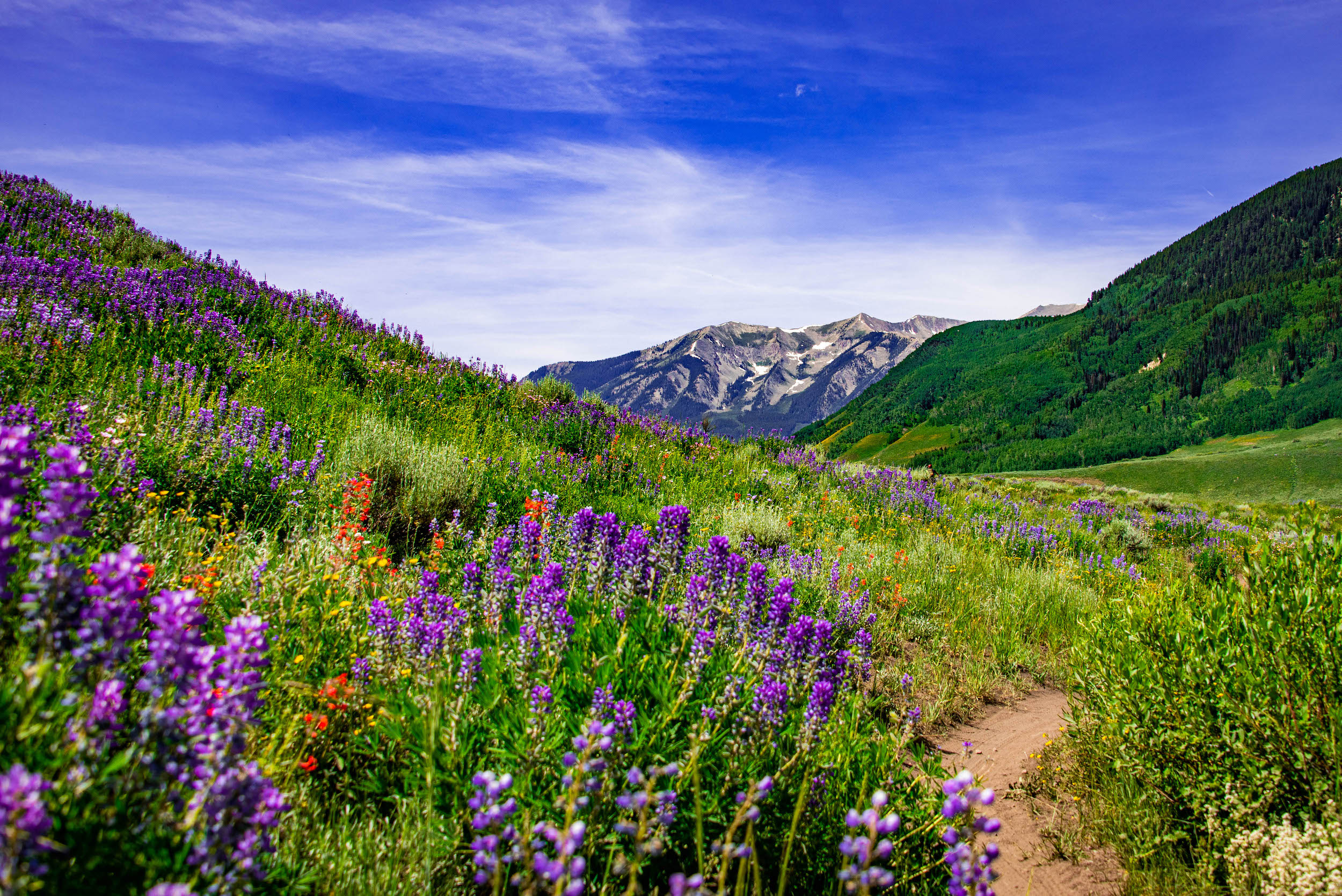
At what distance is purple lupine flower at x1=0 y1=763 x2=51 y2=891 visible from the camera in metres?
0.99

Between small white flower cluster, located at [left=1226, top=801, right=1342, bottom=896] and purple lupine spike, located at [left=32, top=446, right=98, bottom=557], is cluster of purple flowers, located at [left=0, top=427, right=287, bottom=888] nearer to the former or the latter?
purple lupine spike, located at [left=32, top=446, right=98, bottom=557]

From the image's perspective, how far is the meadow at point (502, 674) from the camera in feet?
4.53

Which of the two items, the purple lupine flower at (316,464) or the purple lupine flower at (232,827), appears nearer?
the purple lupine flower at (232,827)

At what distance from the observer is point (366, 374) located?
32.8ft

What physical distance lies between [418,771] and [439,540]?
102 inches

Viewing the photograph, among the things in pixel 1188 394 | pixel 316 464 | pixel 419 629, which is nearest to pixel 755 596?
pixel 419 629

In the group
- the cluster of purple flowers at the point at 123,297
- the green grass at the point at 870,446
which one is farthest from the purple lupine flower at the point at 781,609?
the green grass at the point at 870,446

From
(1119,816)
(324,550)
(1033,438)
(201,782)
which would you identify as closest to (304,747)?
(201,782)

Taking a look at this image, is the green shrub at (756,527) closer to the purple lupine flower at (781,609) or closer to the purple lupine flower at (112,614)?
the purple lupine flower at (781,609)

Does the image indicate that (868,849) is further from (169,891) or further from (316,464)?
(316,464)

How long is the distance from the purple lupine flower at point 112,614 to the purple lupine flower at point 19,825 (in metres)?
0.27

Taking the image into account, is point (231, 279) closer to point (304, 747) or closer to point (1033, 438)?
point (304, 747)

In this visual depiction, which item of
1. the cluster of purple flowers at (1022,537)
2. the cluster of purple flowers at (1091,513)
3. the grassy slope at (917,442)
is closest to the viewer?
the cluster of purple flowers at (1022,537)

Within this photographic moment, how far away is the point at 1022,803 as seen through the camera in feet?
12.7
